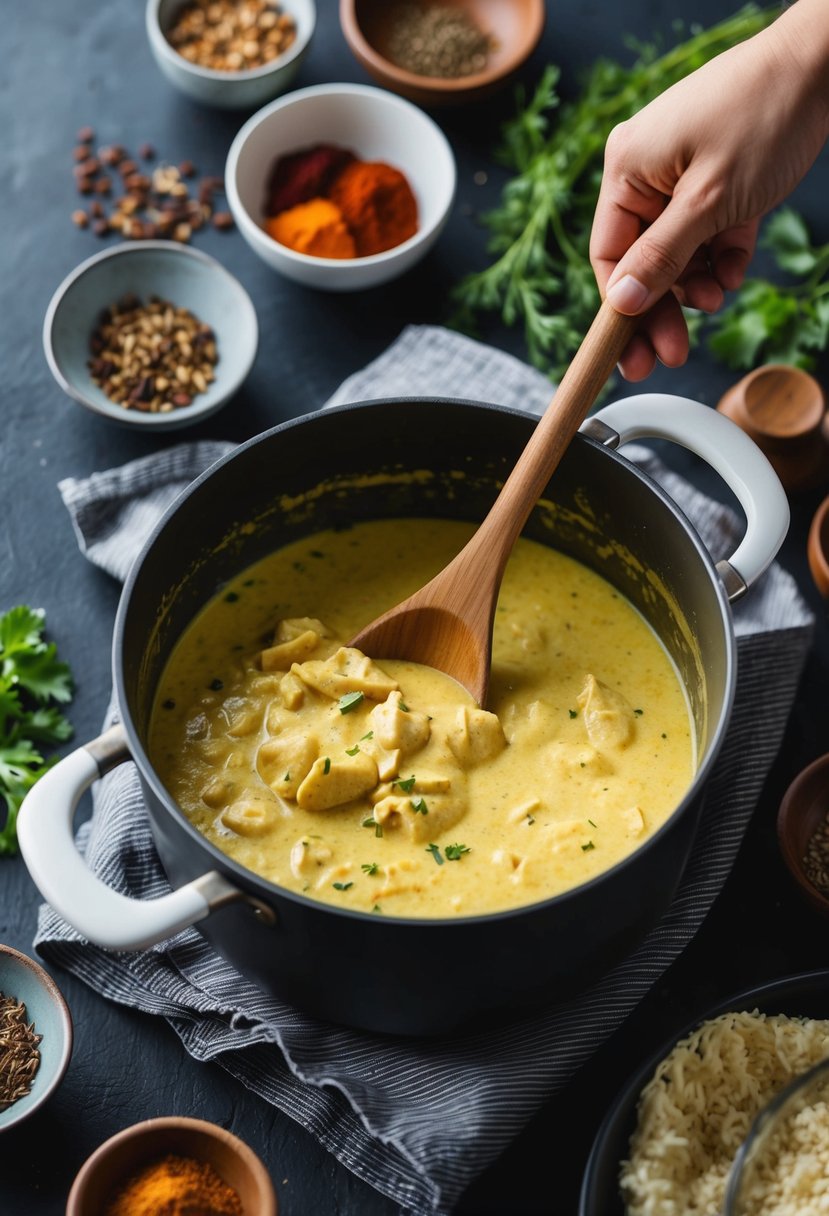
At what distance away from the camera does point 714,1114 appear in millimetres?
2645

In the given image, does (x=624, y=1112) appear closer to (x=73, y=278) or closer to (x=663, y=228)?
(x=663, y=228)

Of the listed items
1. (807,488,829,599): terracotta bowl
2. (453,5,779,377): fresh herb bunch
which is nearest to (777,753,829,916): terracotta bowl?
(807,488,829,599): terracotta bowl

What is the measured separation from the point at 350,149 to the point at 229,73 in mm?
431

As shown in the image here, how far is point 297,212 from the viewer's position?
13.3 ft

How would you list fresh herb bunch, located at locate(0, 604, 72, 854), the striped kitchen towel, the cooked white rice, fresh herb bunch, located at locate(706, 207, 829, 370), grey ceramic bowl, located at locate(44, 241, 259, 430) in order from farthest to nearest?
fresh herb bunch, located at locate(706, 207, 829, 370)
grey ceramic bowl, located at locate(44, 241, 259, 430)
fresh herb bunch, located at locate(0, 604, 72, 854)
the striped kitchen towel
the cooked white rice

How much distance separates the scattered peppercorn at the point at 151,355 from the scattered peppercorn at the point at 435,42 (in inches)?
46.2

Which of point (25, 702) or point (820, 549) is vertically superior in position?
point (820, 549)

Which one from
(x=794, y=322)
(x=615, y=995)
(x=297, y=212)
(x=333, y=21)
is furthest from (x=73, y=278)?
(x=615, y=995)

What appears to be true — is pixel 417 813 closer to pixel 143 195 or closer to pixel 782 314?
pixel 782 314

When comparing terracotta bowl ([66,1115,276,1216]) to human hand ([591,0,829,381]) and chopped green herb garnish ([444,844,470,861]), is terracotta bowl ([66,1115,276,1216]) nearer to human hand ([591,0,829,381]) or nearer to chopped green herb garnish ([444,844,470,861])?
chopped green herb garnish ([444,844,470,861])

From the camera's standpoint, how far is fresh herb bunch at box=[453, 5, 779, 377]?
3947mm

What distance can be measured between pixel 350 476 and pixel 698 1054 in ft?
4.84

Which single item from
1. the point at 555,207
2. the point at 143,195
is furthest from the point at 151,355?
the point at 555,207

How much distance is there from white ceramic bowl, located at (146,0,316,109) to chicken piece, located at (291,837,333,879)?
2553 mm
